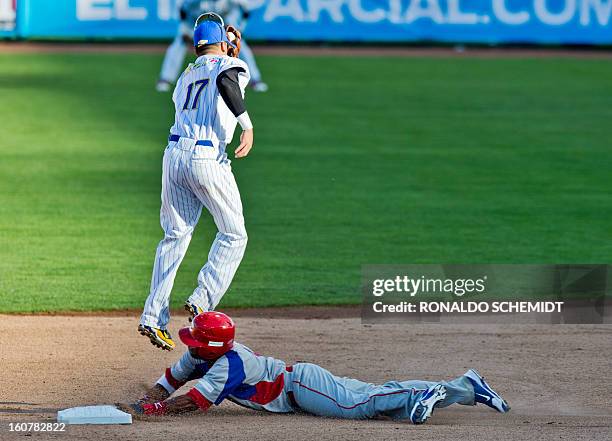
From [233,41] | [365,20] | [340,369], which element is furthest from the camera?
[365,20]

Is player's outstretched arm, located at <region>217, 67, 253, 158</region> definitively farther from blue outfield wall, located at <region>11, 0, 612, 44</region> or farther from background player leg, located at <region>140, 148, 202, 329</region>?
blue outfield wall, located at <region>11, 0, 612, 44</region>

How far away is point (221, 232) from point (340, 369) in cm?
123

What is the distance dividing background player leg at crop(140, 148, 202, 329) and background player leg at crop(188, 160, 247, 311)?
13 cm

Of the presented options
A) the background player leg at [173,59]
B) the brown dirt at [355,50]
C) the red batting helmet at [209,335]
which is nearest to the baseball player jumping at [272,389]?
the red batting helmet at [209,335]

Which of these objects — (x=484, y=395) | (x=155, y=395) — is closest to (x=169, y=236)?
(x=155, y=395)

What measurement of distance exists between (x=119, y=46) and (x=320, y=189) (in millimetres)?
14600

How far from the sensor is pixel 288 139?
1723 cm

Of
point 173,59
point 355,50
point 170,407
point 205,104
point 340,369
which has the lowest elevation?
point 170,407

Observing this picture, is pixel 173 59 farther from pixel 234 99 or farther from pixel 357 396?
pixel 357 396

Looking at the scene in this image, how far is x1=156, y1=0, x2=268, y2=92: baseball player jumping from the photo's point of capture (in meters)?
21.0

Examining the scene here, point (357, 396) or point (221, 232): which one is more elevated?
point (221, 232)

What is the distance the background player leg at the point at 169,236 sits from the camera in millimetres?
7199

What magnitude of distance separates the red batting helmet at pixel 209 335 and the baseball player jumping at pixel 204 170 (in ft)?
1.91

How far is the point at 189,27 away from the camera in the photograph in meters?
21.6
